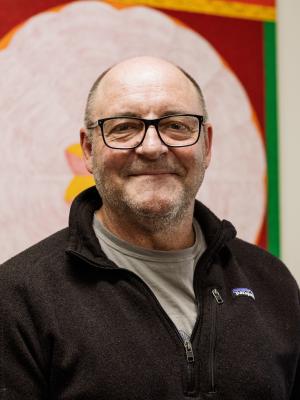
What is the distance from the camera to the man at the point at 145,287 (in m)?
0.97

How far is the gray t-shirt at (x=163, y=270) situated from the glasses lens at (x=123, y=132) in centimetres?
19

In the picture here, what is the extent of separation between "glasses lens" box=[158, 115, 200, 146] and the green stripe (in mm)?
558

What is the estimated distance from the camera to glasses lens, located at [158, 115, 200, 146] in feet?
3.66

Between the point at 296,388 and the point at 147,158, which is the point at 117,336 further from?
the point at 296,388

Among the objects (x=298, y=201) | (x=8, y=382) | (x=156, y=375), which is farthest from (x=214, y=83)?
(x=8, y=382)

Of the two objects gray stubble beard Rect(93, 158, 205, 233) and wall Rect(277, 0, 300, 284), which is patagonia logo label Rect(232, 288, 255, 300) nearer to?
gray stubble beard Rect(93, 158, 205, 233)

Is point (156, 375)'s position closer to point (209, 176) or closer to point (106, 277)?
point (106, 277)

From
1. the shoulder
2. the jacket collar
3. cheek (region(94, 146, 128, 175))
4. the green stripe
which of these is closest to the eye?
cheek (region(94, 146, 128, 175))

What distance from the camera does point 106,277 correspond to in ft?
3.45

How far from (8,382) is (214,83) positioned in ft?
3.47

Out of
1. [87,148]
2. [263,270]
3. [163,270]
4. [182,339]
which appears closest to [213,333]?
[182,339]

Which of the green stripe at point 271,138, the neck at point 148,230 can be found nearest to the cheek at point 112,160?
the neck at point 148,230

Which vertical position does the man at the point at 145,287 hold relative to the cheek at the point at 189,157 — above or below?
below

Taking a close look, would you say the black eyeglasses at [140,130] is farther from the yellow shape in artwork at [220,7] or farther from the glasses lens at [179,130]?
the yellow shape in artwork at [220,7]
